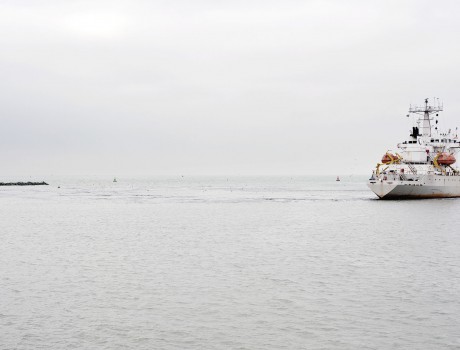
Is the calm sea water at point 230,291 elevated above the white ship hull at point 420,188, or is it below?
below

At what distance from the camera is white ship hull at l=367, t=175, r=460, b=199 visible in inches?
3583

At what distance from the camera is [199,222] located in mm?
64312

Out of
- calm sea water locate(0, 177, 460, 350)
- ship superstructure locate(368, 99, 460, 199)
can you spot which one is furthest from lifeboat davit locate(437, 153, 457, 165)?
calm sea water locate(0, 177, 460, 350)

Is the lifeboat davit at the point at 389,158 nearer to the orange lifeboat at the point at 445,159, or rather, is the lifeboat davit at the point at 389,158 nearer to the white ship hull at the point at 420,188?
the white ship hull at the point at 420,188

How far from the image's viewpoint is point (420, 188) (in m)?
91.6

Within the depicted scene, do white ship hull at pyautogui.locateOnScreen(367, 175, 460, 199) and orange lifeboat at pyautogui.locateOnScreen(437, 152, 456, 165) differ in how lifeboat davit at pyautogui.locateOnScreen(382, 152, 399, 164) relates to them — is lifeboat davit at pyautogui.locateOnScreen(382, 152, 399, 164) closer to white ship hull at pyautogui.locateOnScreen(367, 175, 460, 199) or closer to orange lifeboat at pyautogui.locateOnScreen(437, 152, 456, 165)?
white ship hull at pyautogui.locateOnScreen(367, 175, 460, 199)

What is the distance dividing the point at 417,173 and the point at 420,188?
303 centimetres

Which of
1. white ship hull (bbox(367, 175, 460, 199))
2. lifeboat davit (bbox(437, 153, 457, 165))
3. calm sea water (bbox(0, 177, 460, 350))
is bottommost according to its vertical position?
calm sea water (bbox(0, 177, 460, 350))

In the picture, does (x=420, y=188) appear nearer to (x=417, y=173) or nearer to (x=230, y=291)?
(x=417, y=173)

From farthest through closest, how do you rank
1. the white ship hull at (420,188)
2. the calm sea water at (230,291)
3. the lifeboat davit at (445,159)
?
the lifeboat davit at (445,159) < the white ship hull at (420,188) < the calm sea water at (230,291)

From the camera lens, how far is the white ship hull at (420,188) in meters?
91.0

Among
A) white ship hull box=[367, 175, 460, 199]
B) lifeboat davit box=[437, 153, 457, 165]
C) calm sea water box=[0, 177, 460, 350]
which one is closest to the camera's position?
calm sea water box=[0, 177, 460, 350]

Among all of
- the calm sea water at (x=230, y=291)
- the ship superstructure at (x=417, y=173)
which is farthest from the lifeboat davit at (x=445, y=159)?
the calm sea water at (x=230, y=291)

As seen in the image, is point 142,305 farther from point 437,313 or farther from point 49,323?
point 437,313
